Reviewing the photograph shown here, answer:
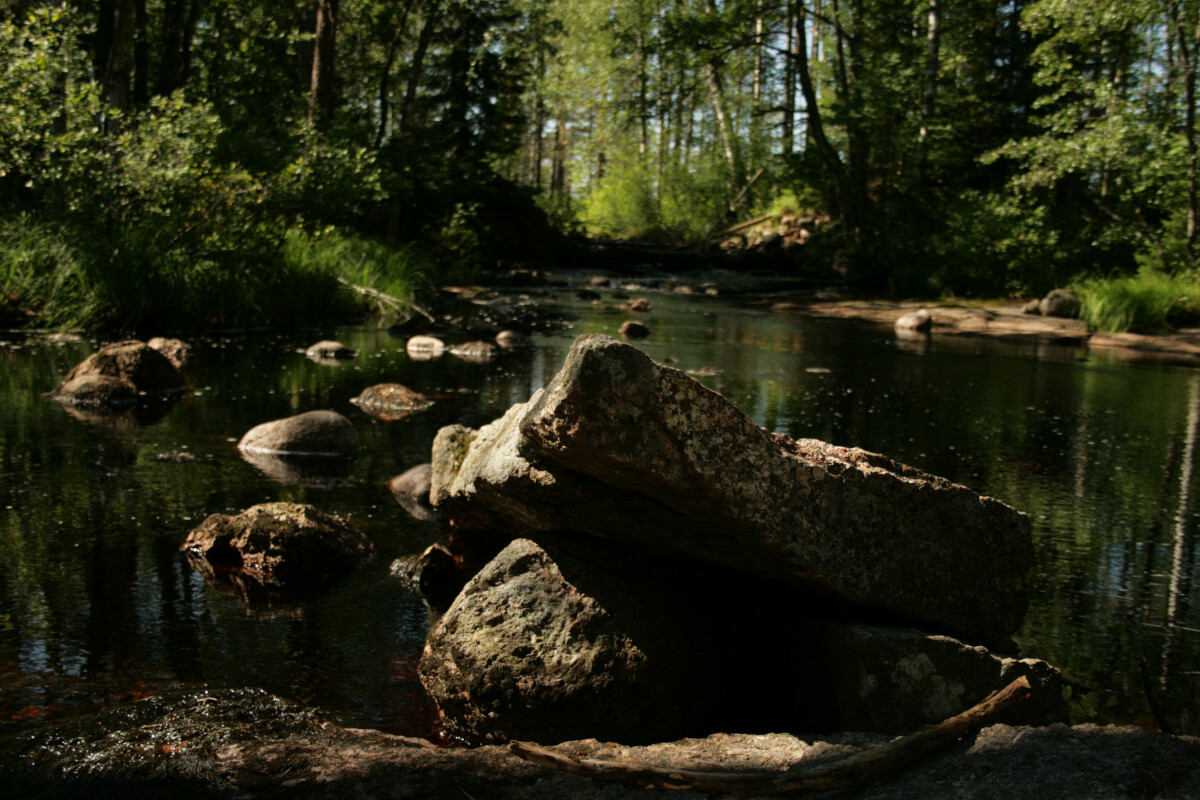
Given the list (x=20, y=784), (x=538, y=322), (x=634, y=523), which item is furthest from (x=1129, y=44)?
(x=20, y=784)

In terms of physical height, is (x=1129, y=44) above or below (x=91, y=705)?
above

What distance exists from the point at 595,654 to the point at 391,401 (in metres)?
6.49

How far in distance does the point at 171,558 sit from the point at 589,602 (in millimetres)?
2590

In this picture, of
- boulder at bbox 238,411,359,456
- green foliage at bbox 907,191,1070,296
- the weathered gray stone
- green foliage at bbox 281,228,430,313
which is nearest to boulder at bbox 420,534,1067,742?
boulder at bbox 238,411,359,456

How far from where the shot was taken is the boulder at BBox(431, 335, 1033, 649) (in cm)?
273

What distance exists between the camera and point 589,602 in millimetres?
3287

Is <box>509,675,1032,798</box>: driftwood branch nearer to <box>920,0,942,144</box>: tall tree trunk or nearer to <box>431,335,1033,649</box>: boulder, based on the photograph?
<box>431,335,1033,649</box>: boulder

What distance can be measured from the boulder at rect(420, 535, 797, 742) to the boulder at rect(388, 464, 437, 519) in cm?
242

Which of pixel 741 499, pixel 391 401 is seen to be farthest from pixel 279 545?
pixel 391 401

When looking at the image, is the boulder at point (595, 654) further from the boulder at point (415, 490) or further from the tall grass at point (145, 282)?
the tall grass at point (145, 282)

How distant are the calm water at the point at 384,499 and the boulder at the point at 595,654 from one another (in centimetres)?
29

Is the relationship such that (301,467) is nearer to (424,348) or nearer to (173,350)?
(173,350)

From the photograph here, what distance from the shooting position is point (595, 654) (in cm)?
320

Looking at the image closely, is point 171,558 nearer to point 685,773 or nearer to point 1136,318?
point 685,773
